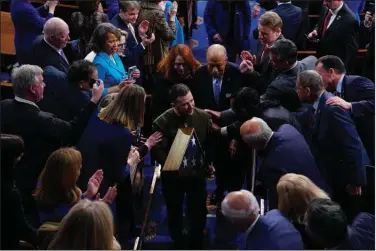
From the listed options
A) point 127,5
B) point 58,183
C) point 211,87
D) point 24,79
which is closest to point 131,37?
point 127,5

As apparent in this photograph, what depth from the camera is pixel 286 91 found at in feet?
14.0

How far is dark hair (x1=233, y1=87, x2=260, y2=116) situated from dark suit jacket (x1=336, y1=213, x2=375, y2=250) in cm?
134

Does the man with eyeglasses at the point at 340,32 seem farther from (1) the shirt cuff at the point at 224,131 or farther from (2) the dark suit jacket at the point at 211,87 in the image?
(1) the shirt cuff at the point at 224,131

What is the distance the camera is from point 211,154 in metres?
4.21

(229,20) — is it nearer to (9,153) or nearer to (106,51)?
(106,51)

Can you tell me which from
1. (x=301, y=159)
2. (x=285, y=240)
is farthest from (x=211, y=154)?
(x=285, y=240)

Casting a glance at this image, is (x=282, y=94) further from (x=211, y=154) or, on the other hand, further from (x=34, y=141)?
(x=34, y=141)

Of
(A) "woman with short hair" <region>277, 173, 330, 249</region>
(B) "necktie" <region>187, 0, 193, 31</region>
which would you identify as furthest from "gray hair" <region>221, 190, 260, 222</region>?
(B) "necktie" <region>187, 0, 193, 31</region>

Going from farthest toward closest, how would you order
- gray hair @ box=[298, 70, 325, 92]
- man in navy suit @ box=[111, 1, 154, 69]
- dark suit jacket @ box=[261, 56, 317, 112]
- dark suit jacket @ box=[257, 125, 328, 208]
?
1. man in navy suit @ box=[111, 1, 154, 69]
2. dark suit jacket @ box=[261, 56, 317, 112]
3. gray hair @ box=[298, 70, 325, 92]
4. dark suit jacket @ box=[257, 125, 328, 208]

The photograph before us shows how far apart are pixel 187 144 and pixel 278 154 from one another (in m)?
0.68

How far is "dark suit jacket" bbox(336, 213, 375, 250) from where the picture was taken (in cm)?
287

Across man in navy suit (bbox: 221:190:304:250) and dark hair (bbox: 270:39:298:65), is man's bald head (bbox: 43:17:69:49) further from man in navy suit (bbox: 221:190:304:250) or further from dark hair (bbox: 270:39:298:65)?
man in navy suit (bbox: 221:190:304:250)

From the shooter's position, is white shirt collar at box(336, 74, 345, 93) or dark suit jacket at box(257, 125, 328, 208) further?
white shirt collar at box(336, 74, 345, 93)

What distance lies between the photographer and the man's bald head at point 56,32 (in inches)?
179
